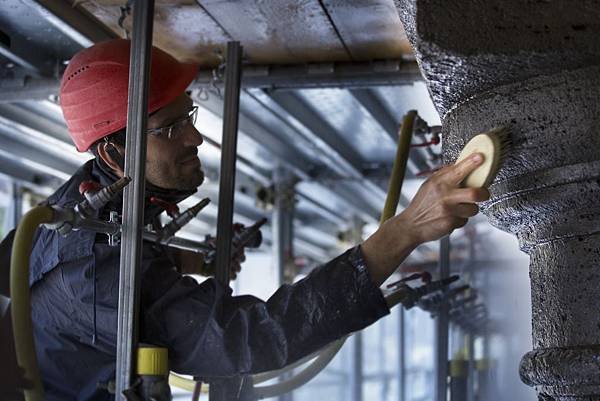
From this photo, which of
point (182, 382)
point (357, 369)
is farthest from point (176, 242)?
point (357, 369)

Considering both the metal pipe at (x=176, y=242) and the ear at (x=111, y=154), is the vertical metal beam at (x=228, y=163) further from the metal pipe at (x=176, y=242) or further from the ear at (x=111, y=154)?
the ear at (x=111, y=154)

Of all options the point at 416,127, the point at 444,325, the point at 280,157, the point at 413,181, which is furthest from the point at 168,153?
the point at 413,181

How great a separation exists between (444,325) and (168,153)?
1.67 meters

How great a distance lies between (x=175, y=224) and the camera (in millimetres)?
2584

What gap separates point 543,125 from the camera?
1.65m

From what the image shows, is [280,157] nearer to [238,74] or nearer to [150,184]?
[238,74]

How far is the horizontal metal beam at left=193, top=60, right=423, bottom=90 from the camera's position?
10.7 ft

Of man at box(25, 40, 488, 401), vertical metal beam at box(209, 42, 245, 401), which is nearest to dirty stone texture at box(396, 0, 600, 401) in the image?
man at box(25, 40, 488, 401)

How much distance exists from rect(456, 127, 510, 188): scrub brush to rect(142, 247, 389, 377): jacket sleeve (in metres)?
0.40

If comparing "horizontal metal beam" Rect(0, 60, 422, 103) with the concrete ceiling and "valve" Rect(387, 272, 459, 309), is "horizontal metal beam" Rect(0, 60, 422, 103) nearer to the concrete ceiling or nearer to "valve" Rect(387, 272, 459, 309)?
the concrete ceiling

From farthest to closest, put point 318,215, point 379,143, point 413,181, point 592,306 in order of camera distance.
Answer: point 318,215 → point 413,181 → point 379,143 → point 592,306

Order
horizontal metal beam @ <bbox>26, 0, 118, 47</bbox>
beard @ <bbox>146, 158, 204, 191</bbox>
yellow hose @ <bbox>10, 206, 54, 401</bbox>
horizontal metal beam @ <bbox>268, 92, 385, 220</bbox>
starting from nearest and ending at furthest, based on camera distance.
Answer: yellow hose @ <bbox>10, 206, 54, 401</bbox> → beard @ <bbox>146, 158, 204, 191</bbox> → horizontal metal beam @ <bbox>26, 0, 118, 47</bbox> → horizontal metal beam @ <bbox>268, 92, 385, 220</bbox>

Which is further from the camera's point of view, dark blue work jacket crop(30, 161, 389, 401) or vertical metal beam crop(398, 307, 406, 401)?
vertical metal beam crop(398, 307, 406, 401)

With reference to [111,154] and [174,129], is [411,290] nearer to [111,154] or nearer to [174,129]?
[174,129]
